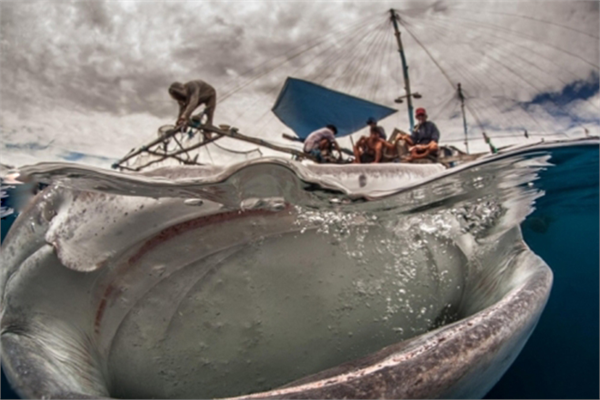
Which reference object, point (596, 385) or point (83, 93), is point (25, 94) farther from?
point (596, 385)

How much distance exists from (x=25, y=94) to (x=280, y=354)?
142 centimetres

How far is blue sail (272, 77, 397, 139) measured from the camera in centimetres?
A: 136

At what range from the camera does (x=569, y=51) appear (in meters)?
2.08

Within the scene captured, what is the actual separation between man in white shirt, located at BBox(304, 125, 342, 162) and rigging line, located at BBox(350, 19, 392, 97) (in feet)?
0.56

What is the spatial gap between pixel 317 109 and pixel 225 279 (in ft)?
2.56

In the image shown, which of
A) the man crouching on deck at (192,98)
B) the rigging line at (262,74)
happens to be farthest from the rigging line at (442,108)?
the man crouching on deck at (192,98)

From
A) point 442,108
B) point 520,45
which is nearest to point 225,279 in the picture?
point 442,108

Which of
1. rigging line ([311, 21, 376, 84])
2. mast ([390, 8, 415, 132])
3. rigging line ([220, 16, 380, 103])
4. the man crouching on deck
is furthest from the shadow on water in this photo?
the man crouching on deck

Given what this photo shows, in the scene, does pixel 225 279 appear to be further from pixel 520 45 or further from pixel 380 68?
pixel 520 45

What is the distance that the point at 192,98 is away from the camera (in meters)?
1.29

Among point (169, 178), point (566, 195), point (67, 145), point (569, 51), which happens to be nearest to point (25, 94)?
point (67, 145)

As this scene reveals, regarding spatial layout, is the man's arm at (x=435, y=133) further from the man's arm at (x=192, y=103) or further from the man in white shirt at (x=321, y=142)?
the man's arm at (x=192, y=103)

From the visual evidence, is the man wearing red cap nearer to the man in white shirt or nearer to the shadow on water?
the man in white shirt

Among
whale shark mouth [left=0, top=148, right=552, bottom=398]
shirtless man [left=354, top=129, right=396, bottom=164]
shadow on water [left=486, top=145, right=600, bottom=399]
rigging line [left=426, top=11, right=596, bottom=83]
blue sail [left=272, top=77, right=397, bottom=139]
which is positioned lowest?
shadow on water [left=486, top=145, right=600, bottom=399]
